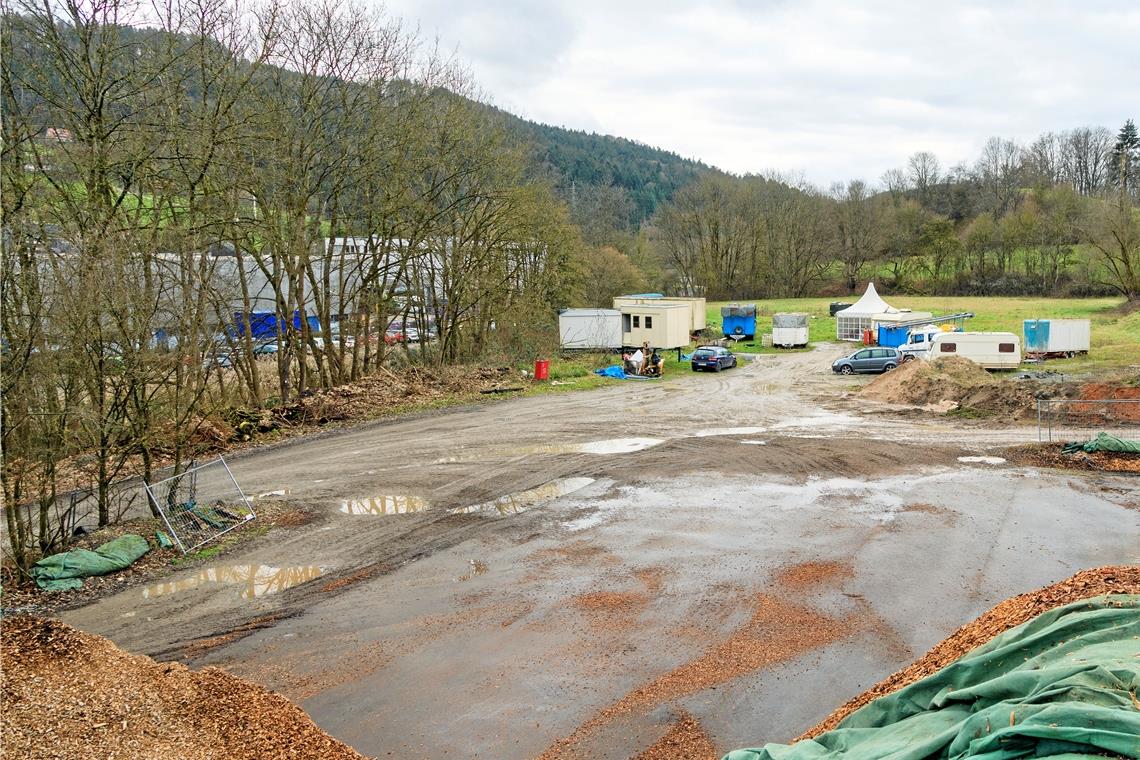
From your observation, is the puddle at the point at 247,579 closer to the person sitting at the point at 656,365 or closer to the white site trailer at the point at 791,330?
the person sitting at the point at 656,365

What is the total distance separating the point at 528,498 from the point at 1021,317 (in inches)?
1897

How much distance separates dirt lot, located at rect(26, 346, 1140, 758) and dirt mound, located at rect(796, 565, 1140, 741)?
0.57 m

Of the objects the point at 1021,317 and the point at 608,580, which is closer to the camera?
the point at 608,580

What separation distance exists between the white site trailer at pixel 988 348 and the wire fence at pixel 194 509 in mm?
28397

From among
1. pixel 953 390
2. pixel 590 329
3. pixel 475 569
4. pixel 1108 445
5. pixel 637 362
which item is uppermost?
pixel 590 329

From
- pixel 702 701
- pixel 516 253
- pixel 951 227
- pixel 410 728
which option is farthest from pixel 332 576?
pixel 951 227

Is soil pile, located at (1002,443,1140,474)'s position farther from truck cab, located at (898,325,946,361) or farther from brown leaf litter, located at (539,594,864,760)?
truck cab, located at (898,325,946,361)

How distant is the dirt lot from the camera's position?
8875mm

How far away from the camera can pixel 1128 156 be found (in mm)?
100438

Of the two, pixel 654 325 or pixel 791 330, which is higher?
pixel 654 325

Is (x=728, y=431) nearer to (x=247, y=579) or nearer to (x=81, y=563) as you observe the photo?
(x=247, y=579)

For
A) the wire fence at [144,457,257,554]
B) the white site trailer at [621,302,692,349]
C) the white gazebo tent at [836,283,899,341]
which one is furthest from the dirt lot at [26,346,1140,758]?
the white gazebo tent at [836,283,899,341]

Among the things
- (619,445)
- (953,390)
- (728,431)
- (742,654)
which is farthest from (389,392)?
(742,654)

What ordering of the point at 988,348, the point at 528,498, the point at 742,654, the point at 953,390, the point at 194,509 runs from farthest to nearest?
1. the point at 988,348
2. the point at 953,390
3. the point at 528,498
4. the point at 194,509
5. the point at 742,654
